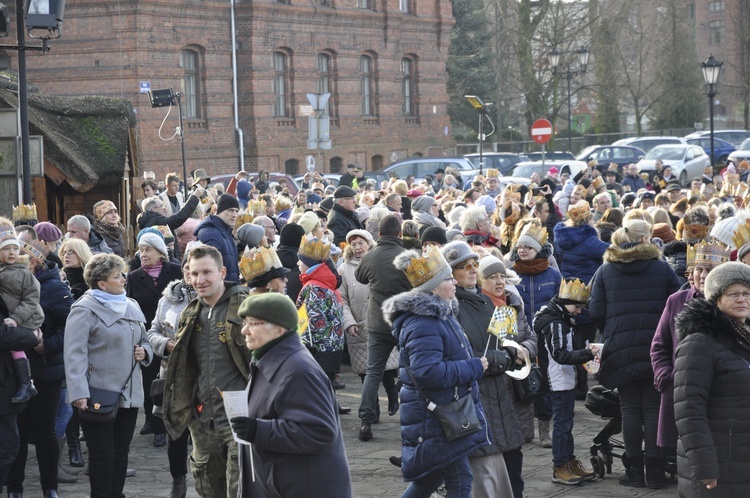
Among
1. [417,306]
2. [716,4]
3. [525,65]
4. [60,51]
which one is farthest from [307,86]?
[716,4]

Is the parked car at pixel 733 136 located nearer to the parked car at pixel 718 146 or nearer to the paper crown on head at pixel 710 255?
the parked car at pixel 718 146

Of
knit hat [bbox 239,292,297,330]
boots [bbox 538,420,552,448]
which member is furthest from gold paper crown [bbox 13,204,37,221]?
knit hat [bbox 239,292,297,330]

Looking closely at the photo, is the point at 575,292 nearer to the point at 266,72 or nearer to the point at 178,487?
the point at 178,487

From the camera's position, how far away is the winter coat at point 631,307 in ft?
29.5

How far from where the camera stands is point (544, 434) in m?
10.6

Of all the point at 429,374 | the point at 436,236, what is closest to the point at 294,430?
the point at 429,374

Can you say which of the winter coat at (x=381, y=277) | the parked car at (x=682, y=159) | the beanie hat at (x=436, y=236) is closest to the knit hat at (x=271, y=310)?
the winter coat at (x=381, y=277)

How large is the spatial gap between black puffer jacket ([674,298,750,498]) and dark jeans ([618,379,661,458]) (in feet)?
8.36

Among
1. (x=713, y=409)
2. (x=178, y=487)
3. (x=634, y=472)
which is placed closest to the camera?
(x=713, y=409)

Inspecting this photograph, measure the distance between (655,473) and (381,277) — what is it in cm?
306

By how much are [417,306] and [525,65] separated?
5051 centimetres

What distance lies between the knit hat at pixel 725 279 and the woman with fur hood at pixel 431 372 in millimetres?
1319

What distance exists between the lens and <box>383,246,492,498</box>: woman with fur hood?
695cm

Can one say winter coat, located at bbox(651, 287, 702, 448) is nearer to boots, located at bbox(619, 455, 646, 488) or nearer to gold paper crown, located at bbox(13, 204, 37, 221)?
boots, located at bbox(619, 455, 646, 488)
